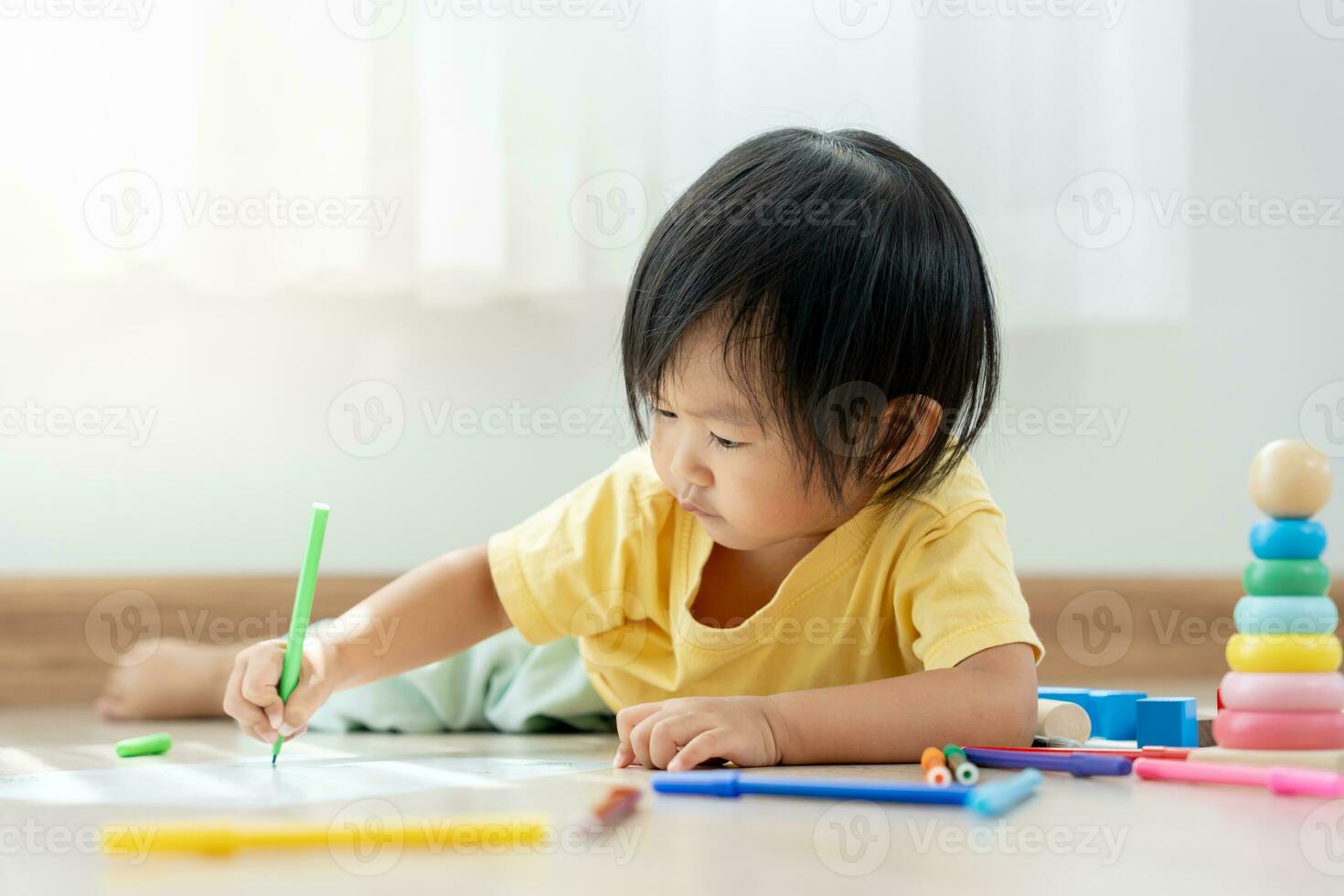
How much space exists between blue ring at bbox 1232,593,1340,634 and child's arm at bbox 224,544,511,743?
0.52 meters

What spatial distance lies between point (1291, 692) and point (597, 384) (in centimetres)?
93

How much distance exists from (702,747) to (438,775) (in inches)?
6.3

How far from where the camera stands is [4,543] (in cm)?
151

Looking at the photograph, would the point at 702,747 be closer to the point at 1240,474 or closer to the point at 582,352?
the point at 582,352

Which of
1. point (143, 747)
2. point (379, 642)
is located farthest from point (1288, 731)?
point (143, 747)

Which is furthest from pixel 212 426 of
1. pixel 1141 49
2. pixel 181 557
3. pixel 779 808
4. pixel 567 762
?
pixel 1141 49

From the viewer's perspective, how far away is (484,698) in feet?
3.92

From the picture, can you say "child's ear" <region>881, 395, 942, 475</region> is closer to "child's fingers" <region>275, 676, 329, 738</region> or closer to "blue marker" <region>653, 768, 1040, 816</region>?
"blue marker" <region>653, 768, 1040, 816</region>

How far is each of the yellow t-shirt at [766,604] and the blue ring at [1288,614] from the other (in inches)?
6.1

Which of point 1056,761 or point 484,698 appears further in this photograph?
point 484,698

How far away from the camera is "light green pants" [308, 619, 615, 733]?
114cm

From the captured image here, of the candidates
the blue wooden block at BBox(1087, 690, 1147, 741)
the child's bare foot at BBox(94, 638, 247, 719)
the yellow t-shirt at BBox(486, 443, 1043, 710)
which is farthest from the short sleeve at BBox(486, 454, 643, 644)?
the child's bare foot at BBox(94, 638, 247, 719)

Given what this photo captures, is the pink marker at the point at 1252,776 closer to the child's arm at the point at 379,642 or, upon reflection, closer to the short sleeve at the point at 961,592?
the short sleeve at the point at 961,592

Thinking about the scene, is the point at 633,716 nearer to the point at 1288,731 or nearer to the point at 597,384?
the point at 1288,731
